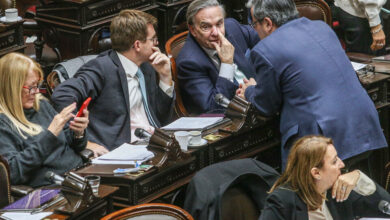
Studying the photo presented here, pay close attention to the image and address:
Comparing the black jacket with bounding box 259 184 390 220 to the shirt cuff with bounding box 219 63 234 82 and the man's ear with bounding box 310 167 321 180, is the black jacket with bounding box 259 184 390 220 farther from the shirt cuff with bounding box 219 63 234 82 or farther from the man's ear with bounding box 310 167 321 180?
the shirt cuff with bounding box 219 63 234 82

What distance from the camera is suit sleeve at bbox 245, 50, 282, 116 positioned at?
3.76 metres

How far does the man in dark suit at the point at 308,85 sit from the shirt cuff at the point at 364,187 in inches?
13.5

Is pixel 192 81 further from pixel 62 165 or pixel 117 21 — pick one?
pixel 62 165

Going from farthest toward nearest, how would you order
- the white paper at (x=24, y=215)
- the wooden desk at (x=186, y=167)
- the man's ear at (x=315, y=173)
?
the wooden desk at (x=186, y=167) → the man's ear at (x=315, y=173) → the white paper at (x=24, y=215)

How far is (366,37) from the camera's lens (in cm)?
566

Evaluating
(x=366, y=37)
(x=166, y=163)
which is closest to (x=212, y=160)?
(x=166, y=163)

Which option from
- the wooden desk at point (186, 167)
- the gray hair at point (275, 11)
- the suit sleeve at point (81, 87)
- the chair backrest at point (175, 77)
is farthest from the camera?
the chair backrest at point (175, 77)

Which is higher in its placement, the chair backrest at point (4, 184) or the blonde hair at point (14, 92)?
the blonde hair at point (14, 92)

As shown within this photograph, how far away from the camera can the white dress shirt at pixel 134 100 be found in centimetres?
424

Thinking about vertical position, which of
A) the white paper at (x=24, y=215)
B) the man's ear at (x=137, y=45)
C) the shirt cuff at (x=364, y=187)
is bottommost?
the shirt cuff at (x=364, y=187)

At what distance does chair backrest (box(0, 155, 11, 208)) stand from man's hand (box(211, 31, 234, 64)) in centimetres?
151

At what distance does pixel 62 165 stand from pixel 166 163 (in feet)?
1.94

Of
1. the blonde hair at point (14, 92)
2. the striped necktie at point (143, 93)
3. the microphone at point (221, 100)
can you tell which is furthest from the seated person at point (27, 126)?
the microphone at point (221, 100)

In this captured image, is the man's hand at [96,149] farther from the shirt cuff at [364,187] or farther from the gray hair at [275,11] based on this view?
the shirt cuff at [364,187]
